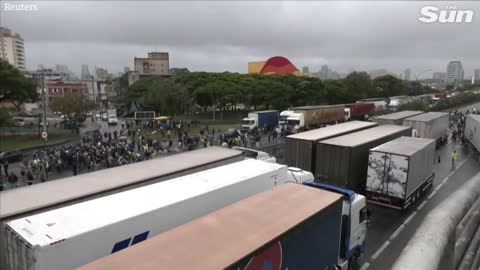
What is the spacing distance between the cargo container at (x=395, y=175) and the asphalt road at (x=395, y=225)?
528mm

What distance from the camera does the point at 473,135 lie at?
2862 cm

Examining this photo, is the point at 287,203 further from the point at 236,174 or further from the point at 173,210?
the point at 236,174

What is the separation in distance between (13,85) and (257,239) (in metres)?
39.8

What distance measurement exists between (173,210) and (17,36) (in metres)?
134

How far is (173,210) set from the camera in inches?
306

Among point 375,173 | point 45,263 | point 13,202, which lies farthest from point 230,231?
point 375,173

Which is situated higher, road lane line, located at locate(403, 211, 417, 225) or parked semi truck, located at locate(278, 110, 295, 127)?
parked semi truck, located at locate(278, 110, 295, 127)

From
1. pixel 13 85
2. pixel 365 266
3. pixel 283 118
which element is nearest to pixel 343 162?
pixel 365 266

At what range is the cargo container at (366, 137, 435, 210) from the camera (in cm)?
1435

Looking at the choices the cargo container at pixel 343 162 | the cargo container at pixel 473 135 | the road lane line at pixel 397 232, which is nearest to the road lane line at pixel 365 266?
the road lane line at pixel 397 232

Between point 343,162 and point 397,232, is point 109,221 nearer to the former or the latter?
point 397,232

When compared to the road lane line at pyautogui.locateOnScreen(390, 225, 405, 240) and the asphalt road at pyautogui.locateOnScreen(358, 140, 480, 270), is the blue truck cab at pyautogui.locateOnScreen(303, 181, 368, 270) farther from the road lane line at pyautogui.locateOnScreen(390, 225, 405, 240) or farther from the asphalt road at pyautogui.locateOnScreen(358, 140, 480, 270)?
the road lane line at pyautogui.locateOnScreen(390, 225, 405, 240)

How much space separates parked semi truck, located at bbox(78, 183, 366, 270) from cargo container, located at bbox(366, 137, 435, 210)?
7.19 metres

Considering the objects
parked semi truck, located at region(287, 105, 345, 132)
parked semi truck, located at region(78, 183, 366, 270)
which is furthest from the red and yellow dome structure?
parked semi truck, located at region(78, 183, 366, 270)
